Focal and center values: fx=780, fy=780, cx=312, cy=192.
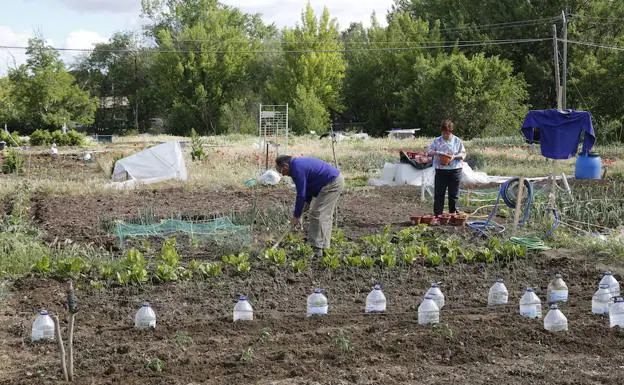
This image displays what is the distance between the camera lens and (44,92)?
37.9 meters

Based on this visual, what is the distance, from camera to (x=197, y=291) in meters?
7.61

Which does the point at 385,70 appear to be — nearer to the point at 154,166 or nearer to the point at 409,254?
the point at 154,166

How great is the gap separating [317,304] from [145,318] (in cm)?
142

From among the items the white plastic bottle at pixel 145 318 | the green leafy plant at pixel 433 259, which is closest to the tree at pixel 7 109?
the green leafy plant at pixel 433 259

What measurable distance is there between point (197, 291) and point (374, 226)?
4.03m

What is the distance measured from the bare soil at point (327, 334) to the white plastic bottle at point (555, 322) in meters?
0.10

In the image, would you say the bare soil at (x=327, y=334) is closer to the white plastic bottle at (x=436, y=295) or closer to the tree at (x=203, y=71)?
the white plastic bottle at (x=436, y=295)

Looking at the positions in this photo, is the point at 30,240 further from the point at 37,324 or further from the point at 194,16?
the point at 194,16

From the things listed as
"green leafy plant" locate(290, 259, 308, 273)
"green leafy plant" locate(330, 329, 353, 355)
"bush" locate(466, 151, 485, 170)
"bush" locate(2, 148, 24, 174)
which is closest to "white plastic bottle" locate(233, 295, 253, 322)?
"green leafy plant" locate(330, 329, 353, 355)

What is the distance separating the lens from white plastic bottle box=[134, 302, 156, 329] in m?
6.29

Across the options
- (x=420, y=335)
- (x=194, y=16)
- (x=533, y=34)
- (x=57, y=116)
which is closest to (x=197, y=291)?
(x=420, y=335)

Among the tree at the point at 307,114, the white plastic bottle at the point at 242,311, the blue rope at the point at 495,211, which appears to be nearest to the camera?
the white plastic bottle at the point at 242,311

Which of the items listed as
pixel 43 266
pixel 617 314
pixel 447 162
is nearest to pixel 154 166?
pixel 447 162

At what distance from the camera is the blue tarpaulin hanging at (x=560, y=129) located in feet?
35.2
